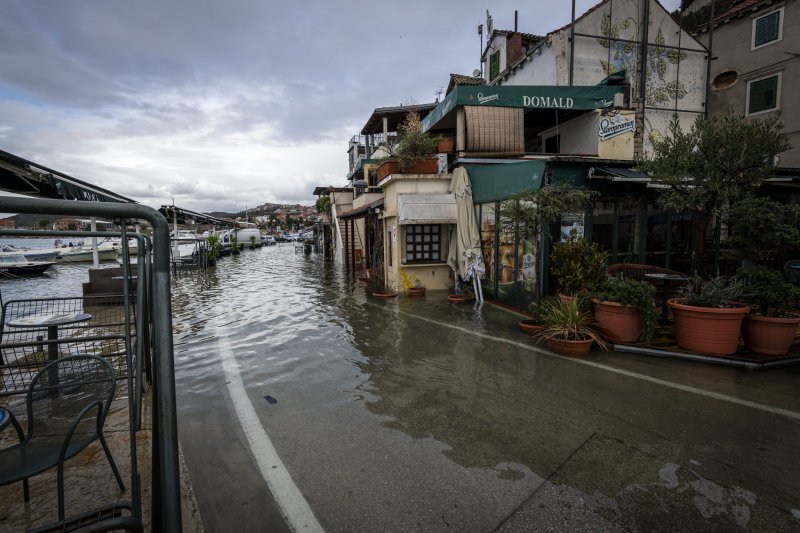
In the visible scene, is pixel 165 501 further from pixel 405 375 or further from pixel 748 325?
pixel 748 325

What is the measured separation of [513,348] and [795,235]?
4131 mm

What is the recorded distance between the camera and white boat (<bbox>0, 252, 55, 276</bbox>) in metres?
20.8

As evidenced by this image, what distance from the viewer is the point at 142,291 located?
2627mm

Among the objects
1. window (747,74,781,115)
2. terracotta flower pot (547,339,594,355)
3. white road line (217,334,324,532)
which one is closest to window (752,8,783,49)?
window (747,74,781,115)

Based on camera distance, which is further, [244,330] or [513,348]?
[244,330]

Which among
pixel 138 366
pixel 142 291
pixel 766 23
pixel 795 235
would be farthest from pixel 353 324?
pixel 766 23

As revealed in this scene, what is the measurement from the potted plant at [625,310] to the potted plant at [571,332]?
205 mm

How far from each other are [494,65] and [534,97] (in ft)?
28.8

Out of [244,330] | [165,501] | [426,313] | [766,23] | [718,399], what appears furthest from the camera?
[766,23]

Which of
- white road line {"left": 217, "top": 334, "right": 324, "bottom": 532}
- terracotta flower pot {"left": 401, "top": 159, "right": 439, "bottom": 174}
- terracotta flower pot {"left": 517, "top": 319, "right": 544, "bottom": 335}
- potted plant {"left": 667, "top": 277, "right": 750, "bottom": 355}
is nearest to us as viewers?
white road line {"left": 217, "top": 334, "right": 324, "bottom": 532}

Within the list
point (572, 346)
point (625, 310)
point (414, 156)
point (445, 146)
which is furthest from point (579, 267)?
point (445, 146)

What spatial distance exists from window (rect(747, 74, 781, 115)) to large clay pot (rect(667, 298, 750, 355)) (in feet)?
47.5

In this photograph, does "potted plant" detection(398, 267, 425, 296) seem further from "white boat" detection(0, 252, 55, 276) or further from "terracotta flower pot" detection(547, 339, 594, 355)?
"white boat" detection(0, 252, 55, 276)

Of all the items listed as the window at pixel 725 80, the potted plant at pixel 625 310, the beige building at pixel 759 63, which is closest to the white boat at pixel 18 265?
the potted plant at pixel 625 310
